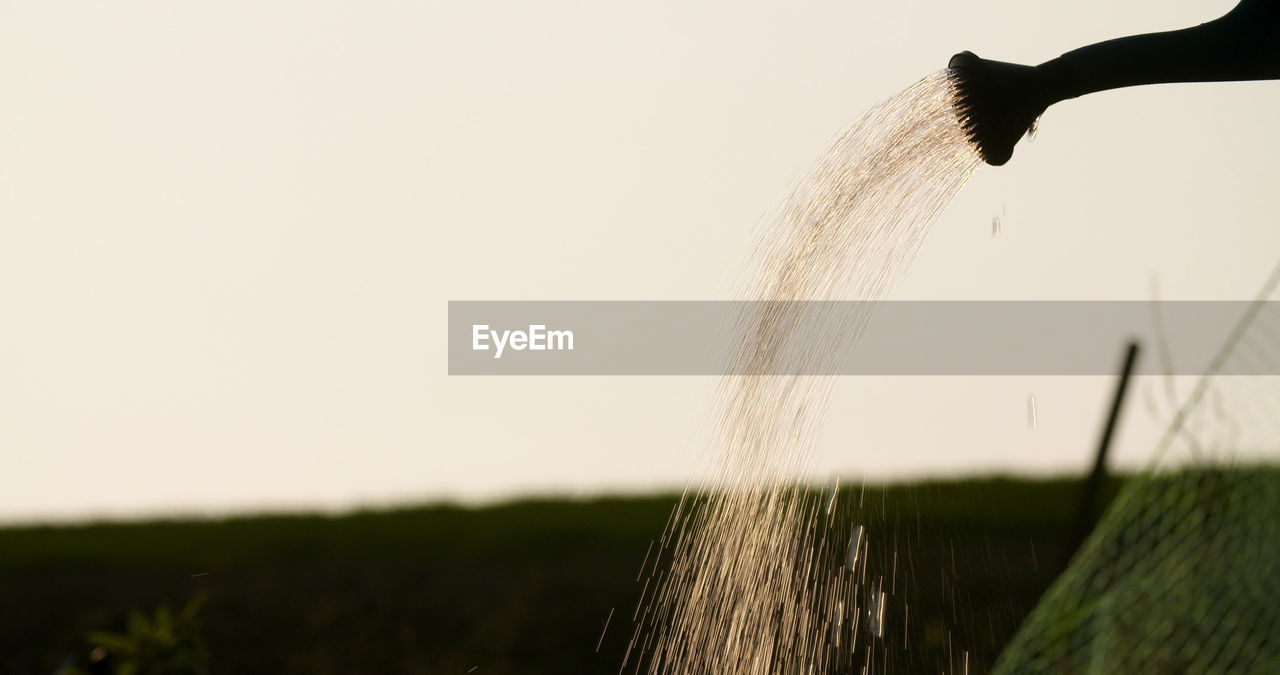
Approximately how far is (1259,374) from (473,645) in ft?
20.9

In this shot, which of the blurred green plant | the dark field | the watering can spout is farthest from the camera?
the dark field

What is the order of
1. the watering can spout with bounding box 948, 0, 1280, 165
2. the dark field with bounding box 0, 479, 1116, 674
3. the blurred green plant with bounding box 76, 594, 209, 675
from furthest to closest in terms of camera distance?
the dark field with bounding box 0, 479, 1116, 674
the blurred green plant with bounding box 76, 594, 209, 675
the watering can spout with bounding box 948, 0, 1280, 165

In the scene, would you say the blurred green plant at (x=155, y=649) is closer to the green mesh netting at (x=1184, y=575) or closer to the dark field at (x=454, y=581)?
A: the dark field at (x=454, y=581)

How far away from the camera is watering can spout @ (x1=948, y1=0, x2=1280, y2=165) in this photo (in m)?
1.79

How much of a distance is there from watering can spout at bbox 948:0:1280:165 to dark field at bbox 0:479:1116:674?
5.86 metres

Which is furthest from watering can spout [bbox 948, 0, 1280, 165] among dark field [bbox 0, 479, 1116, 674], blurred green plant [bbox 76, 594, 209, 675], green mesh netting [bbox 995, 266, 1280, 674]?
dark field [bbox 0, 479, 1116, 674]

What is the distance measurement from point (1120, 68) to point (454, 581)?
7.35 metres

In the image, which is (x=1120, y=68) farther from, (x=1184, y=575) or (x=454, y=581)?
(x=454, y=581)

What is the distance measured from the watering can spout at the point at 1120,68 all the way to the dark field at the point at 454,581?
586 centimetres


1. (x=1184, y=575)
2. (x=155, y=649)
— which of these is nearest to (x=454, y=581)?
(x=155, y=649)

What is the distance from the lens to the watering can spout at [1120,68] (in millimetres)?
1794

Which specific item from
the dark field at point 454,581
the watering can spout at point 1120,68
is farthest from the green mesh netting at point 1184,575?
the dark field at point 454,581

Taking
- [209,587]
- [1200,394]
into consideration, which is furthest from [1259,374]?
[209,587]

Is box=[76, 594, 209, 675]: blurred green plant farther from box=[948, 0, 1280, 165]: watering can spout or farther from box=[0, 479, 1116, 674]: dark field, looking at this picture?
box=[948, 0, 1280, 165]: watering can spout
